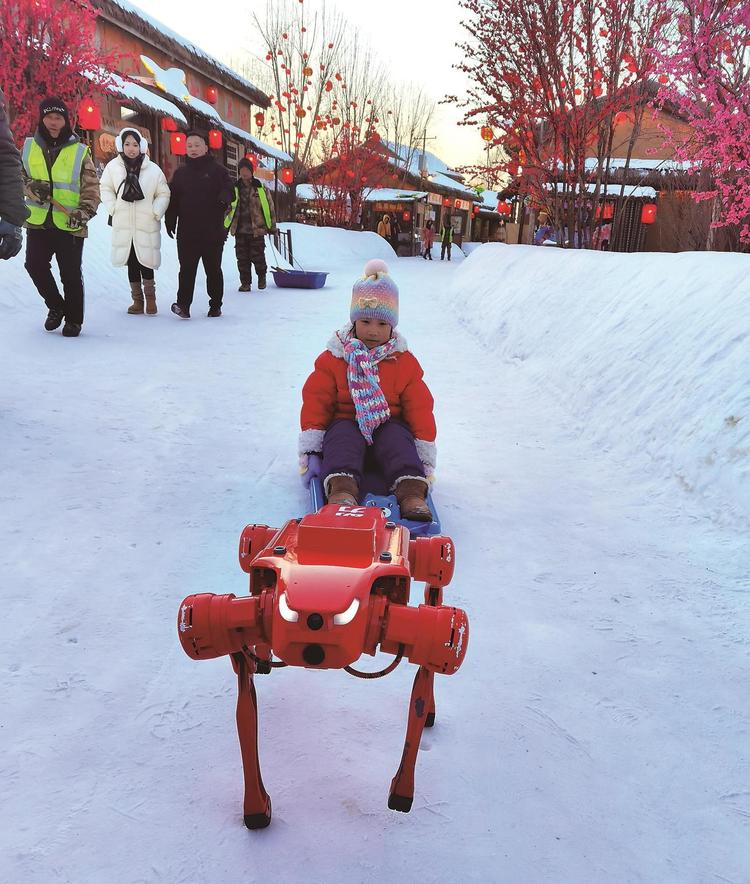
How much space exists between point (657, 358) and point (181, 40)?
1854 centimetres

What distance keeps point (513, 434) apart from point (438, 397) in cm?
88

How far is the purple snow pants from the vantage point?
97.2 inches

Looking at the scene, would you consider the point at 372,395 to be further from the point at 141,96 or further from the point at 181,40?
the point at 181,40

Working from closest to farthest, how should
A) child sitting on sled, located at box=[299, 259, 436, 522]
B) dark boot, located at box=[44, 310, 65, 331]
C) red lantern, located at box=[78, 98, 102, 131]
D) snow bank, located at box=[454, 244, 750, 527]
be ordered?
1. child sitting on sled, located at box=[299, 259, 436, 522]
2. snow bank, located at box=[454, 244, 750, 527]
3. dark boot, located at box=[44, 310, 65, 331]
4. red lantern, located at box=[78, 98, 102, 131]

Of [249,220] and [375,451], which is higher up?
[249,220]

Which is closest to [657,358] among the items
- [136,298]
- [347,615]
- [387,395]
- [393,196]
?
[387,395]

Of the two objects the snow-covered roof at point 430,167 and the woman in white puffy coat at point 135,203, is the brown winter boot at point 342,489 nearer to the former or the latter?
the woman in white puffy coat at point 135,203

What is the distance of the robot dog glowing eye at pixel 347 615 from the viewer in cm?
117

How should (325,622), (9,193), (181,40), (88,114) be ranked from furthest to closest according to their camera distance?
(181,40)
(88,114)
(9,193)
(325,622)

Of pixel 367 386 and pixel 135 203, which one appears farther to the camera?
pixel 135 203

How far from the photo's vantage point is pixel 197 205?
6.69 meters

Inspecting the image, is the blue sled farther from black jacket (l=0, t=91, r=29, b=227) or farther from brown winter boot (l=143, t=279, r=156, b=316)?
brown winter boot (l=143, t=279, r=156, b=316)

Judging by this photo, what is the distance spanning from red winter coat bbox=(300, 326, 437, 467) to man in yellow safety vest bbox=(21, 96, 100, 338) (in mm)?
3342

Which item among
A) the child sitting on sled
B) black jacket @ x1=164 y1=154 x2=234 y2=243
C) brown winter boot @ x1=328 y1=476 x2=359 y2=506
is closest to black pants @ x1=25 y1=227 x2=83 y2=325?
black jacket @ x1=164 y1=154 x2=234 y2=243
